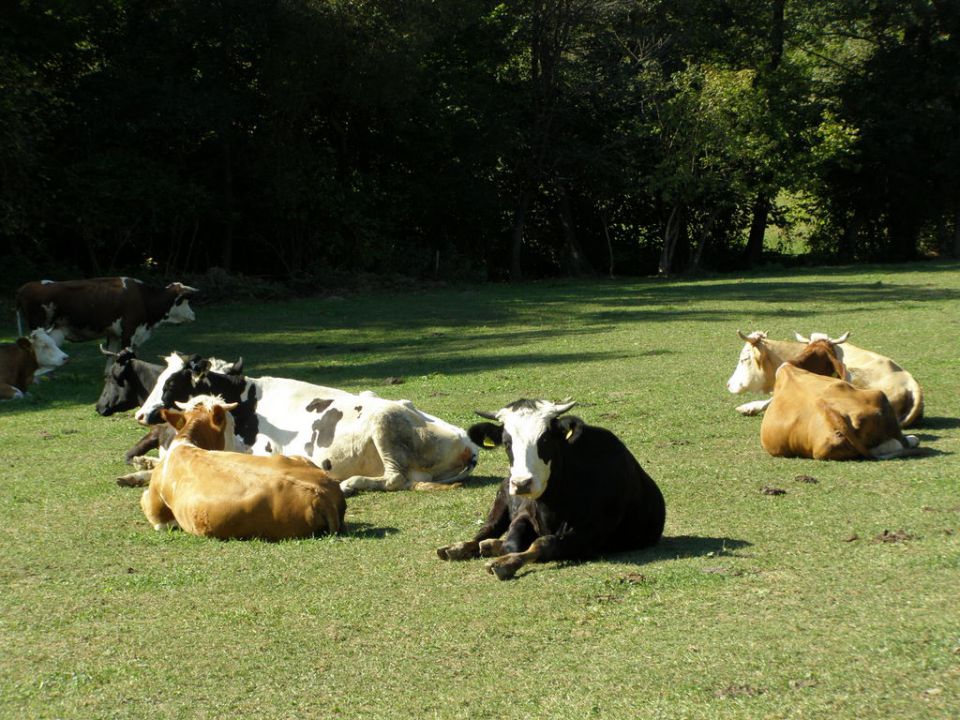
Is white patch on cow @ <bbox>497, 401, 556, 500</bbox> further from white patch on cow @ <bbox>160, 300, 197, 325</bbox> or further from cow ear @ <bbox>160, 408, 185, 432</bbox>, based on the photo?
white patch on cow @ <bbox>160, 300, 197, 325</bbox>

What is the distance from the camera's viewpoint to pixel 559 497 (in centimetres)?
728

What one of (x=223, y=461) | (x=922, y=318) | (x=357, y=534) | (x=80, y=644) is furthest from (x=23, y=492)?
(x=922, y=318)

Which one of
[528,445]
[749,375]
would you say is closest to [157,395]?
[528,445]

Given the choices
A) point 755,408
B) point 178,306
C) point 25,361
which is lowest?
point 25,361

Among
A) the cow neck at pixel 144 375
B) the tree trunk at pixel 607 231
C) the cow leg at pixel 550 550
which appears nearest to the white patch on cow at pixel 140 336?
the cow neck at pixel 144 375

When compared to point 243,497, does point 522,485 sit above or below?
above

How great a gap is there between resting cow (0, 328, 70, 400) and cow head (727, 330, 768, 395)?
9.35 m

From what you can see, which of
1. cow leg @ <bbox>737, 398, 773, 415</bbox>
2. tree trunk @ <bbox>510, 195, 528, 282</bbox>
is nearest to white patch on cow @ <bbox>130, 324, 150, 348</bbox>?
cow leg @ <bbox>737, 398, 773, 415</bbox>

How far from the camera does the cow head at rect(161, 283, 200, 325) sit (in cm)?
2172

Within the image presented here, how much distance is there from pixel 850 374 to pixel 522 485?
20.4ft

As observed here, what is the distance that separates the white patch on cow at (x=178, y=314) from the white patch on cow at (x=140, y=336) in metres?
0.43

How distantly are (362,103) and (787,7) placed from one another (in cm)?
1843

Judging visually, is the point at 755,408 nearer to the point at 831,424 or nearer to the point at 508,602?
the point at 831,424

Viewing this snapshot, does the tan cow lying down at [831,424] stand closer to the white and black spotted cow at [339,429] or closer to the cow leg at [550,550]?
the white and black spotted cow at [339,429]
